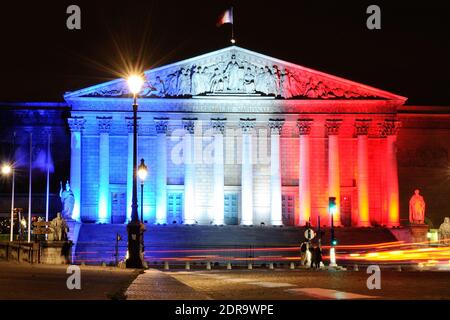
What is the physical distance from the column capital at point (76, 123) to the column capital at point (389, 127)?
75.3 ft

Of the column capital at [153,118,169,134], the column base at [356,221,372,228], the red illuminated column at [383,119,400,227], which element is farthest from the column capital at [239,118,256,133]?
the column base at [356,221,372,228]

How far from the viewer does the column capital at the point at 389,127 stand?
222 feet

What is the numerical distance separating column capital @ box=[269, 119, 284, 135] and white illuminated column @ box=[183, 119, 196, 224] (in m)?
6.01

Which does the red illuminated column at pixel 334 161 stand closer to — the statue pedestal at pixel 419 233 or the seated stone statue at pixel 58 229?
the statue pedestal at pixel 419 233

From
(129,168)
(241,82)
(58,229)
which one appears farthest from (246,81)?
(58,229)

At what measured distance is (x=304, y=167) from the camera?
67812mm

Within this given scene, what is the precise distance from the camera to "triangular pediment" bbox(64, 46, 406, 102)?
6688 cm

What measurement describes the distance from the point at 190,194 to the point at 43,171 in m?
13.7

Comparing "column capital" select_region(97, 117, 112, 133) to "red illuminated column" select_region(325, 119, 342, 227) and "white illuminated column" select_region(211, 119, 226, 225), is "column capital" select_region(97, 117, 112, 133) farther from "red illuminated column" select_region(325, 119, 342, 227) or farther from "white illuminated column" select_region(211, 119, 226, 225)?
"red illuminated column" select_region(325, 119, 342, 227)

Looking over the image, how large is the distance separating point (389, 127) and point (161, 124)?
692 inches

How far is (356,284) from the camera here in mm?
22594

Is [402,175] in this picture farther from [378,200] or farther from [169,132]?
[169,132]
